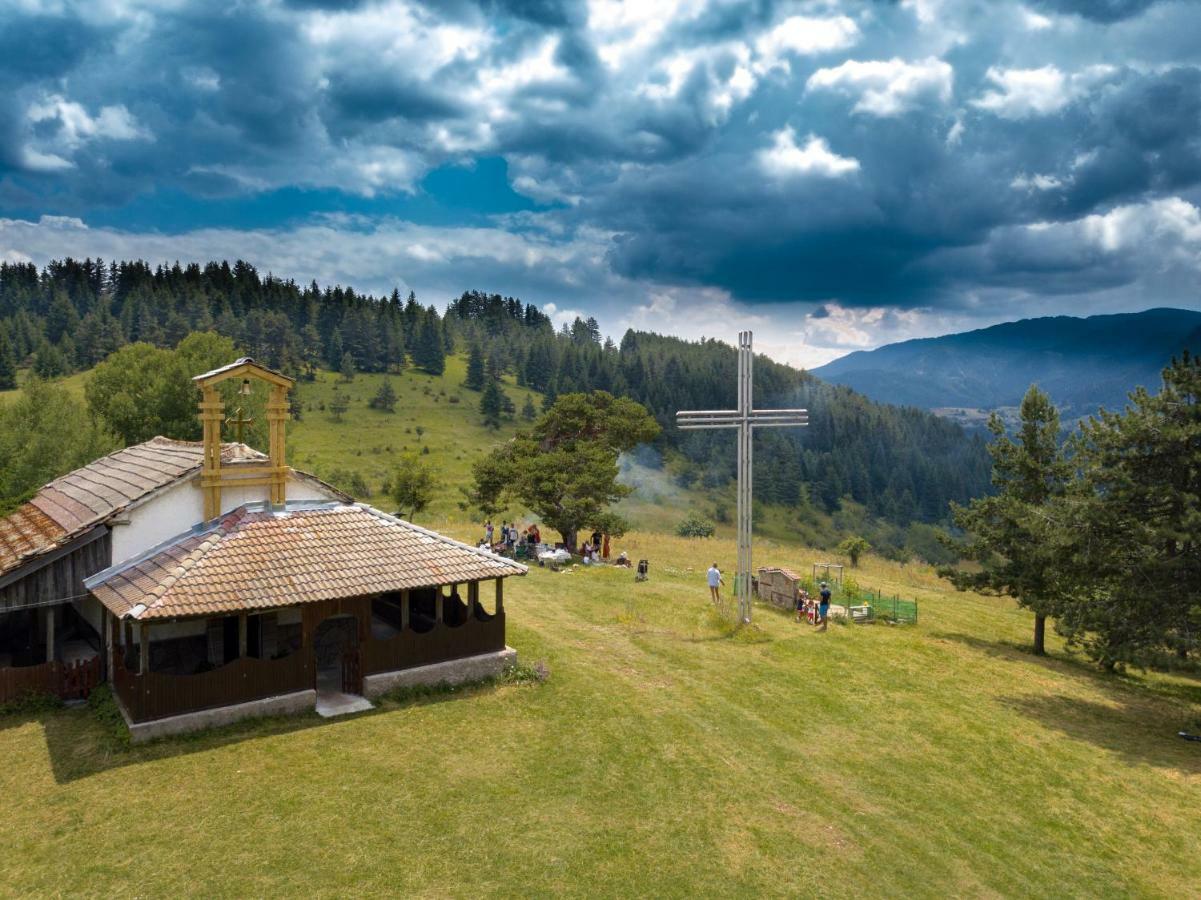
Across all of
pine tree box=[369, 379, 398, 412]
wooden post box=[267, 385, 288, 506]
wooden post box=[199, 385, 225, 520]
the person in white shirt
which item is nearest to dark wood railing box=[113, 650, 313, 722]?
wooden post box=[199, 385, 225, 520]

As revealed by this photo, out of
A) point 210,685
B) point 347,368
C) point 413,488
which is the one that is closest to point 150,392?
point 413,488

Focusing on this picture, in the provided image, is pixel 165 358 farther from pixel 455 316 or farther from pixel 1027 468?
pixel 455 316

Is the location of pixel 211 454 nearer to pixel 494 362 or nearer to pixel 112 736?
pixel 112 736

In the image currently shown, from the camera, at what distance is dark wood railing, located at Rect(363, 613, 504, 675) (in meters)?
16.7

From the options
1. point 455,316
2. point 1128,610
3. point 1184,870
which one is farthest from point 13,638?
point 455,316

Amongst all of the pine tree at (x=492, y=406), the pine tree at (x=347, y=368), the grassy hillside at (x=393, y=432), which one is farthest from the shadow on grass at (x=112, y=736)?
the pine tree at (x=347, y=368)

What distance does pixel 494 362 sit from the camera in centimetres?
13275

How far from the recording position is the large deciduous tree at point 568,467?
3769 centimetres

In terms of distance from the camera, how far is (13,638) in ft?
60.6

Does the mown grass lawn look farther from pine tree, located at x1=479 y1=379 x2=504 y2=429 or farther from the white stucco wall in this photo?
pine tree, located at x1=479 y1=379 x2=504 y2=429

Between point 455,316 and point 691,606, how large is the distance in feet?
541

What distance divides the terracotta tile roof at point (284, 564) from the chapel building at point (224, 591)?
0.04 metres

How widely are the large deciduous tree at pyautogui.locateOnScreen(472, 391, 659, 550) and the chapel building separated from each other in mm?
18357

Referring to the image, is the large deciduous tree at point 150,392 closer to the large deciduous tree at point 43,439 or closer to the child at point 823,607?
the large deciduous tree at point 43,439
